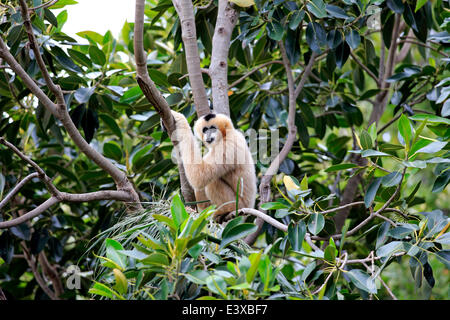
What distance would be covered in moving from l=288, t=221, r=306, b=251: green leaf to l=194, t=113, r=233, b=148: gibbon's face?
3.90 ft

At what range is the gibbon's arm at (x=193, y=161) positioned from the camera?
3.72 metres

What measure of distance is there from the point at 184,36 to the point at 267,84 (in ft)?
4.86

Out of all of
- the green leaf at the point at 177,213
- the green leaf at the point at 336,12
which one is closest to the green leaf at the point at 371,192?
the green leaf at the point at 177,213

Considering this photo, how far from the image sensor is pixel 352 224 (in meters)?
4.99

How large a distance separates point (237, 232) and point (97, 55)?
8.32 feet

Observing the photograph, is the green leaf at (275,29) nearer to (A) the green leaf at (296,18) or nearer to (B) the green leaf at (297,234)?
(A) the green leaf at (296,18)

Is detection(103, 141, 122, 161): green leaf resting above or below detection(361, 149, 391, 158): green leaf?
below

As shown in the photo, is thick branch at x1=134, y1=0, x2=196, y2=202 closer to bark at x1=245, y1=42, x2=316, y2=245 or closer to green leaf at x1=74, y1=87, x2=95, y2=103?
bark at x1=245, y1=42, x2=316, y2=245

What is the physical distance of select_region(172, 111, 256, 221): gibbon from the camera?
3727 millimetres

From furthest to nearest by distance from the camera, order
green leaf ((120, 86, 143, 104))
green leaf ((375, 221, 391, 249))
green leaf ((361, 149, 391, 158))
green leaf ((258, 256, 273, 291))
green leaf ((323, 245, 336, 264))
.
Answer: green leaf ((120, 86, 143, 104)) → green leaf ((375, 221, 391, 249)) → green leaf ((361, 149, 391, 158)) → green leaf ((323, 245, 336, 264)) → green leaf ((258, 256, 273, 291))

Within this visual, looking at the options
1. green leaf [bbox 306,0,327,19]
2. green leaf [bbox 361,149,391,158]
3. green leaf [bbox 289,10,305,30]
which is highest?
green leaf [bbox 306,0,327,19]

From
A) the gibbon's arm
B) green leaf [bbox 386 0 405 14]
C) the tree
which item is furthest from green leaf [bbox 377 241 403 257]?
green leaf [bbox 386 0 405 14]

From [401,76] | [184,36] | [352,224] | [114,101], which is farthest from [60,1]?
[352,224]
